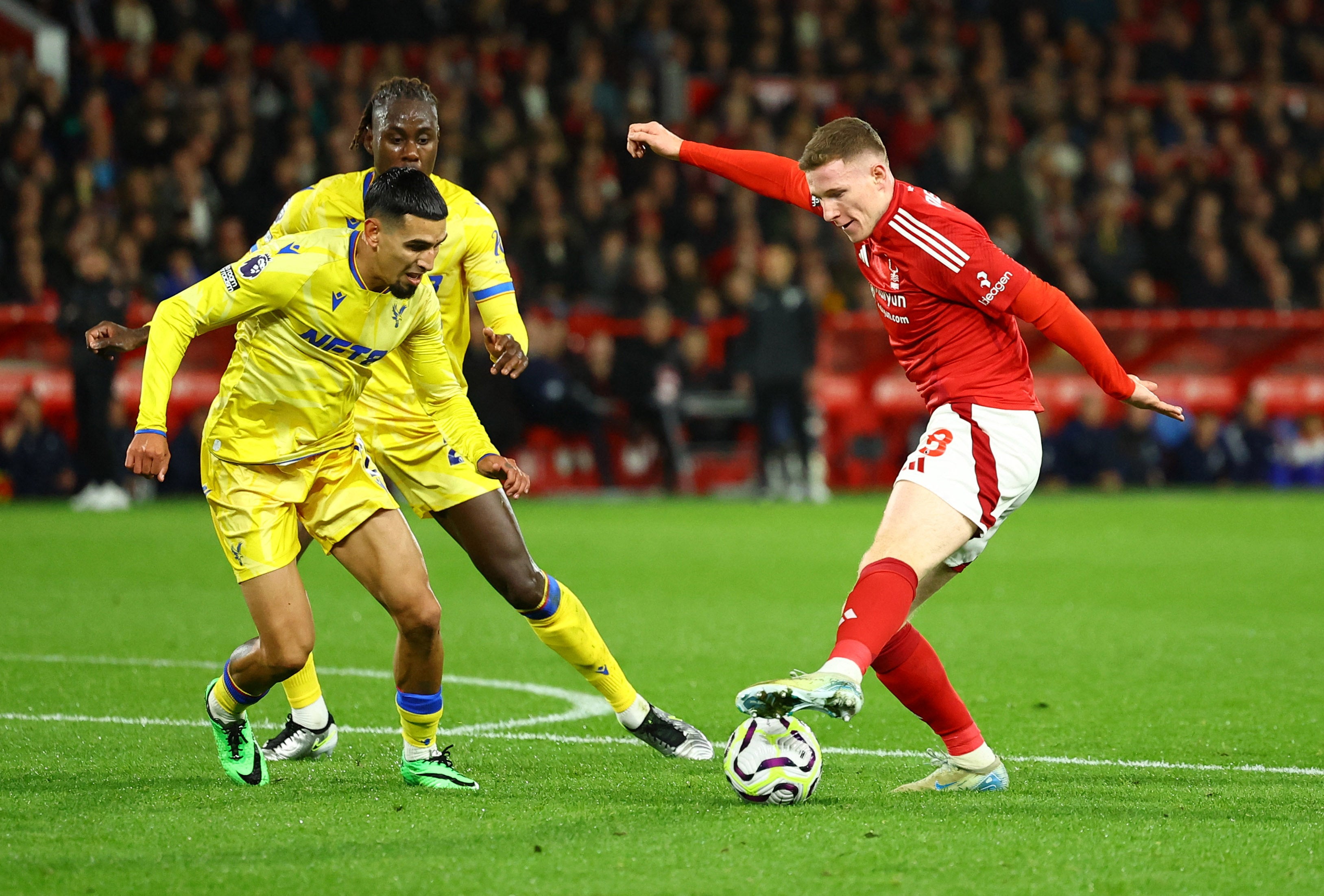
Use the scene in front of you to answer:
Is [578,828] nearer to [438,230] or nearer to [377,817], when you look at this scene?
[377,817]

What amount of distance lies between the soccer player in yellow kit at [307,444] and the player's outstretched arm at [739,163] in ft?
3.23

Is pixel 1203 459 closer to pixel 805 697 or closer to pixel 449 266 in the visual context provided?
pixel 449 266

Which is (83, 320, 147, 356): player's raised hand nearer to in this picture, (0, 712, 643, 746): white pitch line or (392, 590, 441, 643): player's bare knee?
(392, 590, 441, 643): player's bare knee

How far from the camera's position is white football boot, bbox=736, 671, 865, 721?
4.29m

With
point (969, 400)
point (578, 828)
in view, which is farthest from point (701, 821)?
point (969, 400)

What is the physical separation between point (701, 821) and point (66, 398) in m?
13.2

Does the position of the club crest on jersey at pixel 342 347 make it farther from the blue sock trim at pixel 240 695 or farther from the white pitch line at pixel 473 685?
the white pitch line at pixel 473 685

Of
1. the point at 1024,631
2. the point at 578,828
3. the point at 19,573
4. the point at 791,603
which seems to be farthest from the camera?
the point at 19,573

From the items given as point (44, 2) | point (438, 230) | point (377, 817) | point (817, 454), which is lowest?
point (817, 454)

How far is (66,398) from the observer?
16281mm

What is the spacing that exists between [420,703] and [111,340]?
1482 mm

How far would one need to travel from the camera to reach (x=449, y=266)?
19.7ft

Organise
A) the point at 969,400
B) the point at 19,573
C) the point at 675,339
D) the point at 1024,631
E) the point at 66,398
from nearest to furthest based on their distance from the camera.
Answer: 1. the point at 969,400
2. the point at 1024,631
3. the point at 19,573
4. the point at 66,398
5. the point at 675,339

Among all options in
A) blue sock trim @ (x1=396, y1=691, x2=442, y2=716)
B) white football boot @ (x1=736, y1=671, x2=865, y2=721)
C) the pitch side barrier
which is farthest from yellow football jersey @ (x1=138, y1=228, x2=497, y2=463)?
the pitch side barrier
